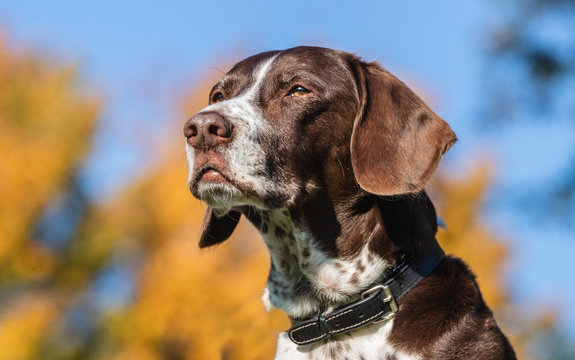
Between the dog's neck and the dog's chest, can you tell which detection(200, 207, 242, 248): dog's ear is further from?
the dog's chest

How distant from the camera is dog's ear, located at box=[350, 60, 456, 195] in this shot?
9.82 ft

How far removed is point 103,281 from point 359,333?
1345 cm

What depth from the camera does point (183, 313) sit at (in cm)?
1306

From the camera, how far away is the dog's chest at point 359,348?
2887 mm

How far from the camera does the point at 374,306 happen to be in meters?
2.92

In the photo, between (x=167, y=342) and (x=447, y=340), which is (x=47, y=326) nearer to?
(x=167, y=342)

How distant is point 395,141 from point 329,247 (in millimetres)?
542

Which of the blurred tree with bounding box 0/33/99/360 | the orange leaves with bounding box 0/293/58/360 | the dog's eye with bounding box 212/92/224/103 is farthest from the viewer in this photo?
the blurred tree with bounding box 0/33/99/360

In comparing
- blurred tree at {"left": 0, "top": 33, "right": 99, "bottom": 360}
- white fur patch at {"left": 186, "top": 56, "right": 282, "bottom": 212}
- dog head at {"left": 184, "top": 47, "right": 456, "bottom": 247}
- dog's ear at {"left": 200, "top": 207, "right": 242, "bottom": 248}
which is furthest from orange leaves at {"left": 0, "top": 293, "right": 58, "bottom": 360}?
white fur patch at {"left": 186, "top": 56, "right": 282, "bottom": 212}

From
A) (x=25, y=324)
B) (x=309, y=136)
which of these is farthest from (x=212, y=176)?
(x=25, y=324)

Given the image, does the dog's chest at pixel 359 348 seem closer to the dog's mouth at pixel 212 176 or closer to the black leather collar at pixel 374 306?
the black leather collar at pixel 374 306

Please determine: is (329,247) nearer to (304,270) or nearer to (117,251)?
(304,270)

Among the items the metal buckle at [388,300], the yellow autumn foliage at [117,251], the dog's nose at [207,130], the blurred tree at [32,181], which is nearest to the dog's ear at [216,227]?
the dog's nose at [207,130]

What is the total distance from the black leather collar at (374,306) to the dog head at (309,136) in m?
0.33
